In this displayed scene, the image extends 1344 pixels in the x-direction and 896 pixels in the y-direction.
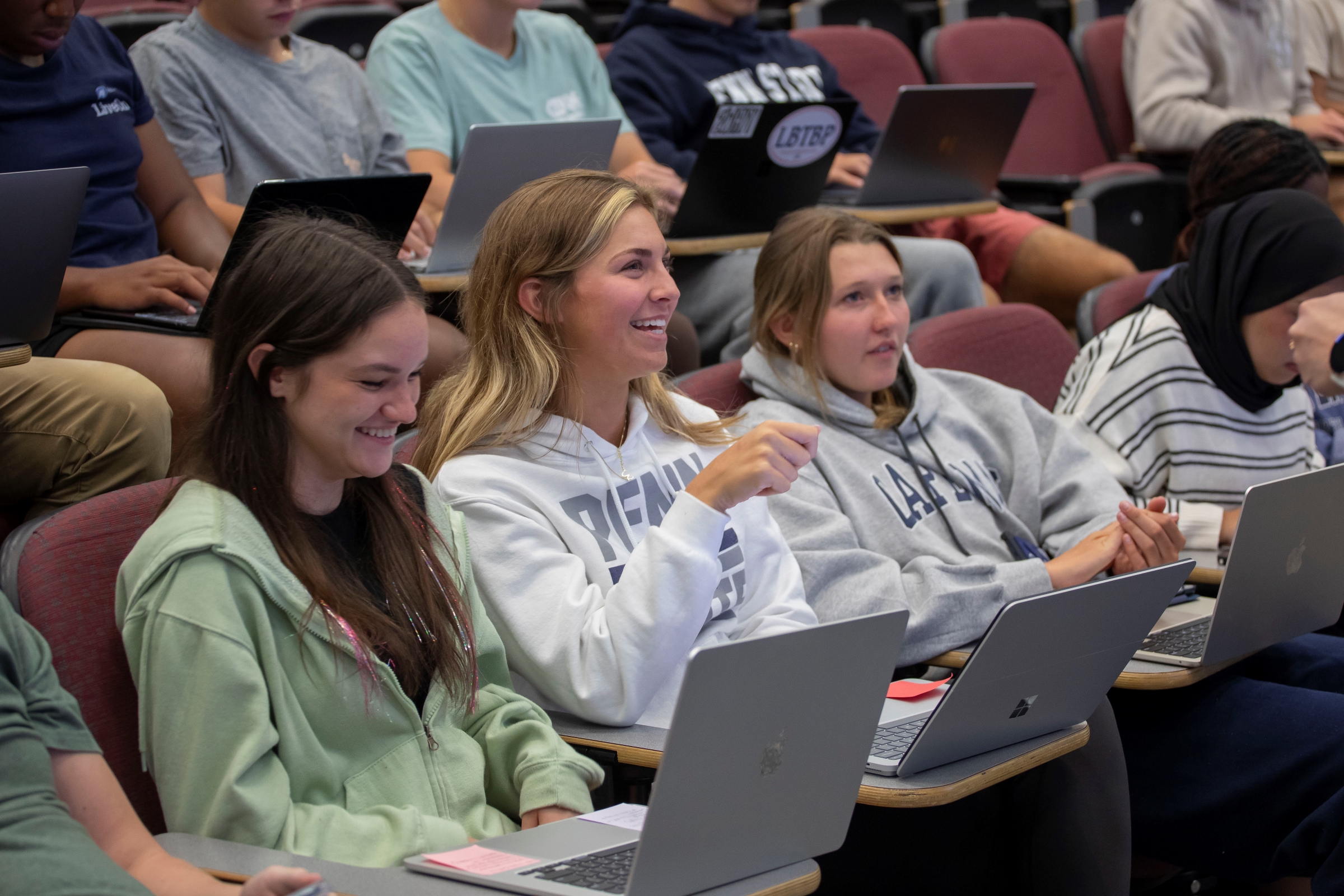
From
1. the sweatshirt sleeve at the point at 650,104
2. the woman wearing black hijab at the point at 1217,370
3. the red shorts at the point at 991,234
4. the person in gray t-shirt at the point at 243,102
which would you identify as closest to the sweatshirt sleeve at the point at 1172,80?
the red shorts at the point at 991,234

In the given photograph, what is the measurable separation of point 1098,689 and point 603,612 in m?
0.57

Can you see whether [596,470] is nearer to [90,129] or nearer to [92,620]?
[92,620]

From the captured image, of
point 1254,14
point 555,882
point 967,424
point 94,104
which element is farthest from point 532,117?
point 1254,14

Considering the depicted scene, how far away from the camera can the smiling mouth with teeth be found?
163cm

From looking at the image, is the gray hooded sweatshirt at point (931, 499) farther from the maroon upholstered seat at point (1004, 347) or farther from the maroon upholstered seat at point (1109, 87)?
the maroon upholstered seat at point (1109, 87)

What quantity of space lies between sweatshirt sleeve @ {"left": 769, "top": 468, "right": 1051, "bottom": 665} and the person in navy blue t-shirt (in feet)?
2.75

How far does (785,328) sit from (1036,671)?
85 cm

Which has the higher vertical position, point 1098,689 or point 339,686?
point 339,686

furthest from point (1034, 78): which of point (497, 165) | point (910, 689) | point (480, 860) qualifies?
point (480, 860)

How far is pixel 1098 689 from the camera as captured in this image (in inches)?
60.2

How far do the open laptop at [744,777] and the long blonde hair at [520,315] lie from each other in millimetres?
541

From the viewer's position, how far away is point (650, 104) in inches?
127

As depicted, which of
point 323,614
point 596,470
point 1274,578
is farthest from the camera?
point 1274,578

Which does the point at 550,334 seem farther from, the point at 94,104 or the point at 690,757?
the point at 94,104
